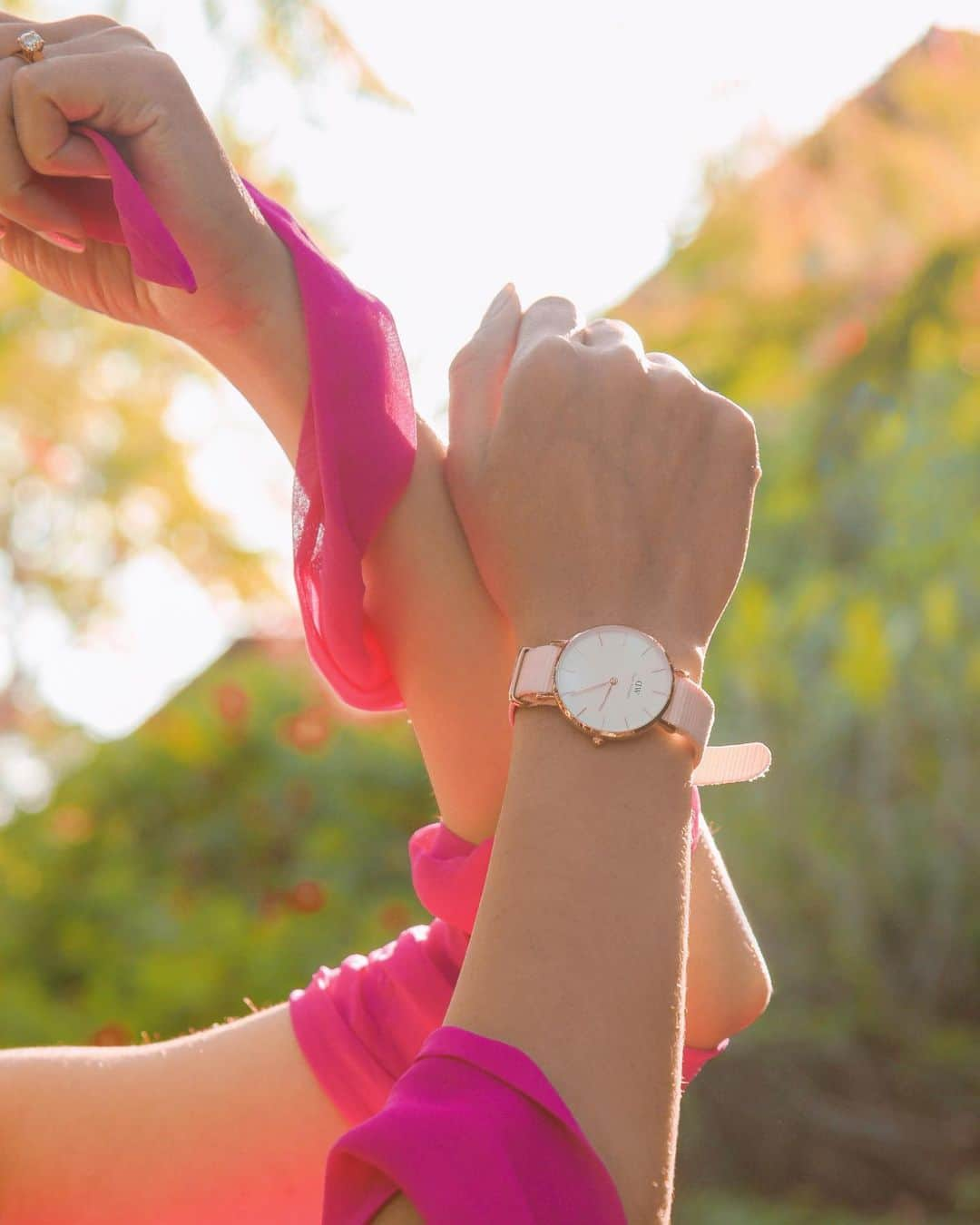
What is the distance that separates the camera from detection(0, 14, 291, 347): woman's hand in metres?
0.94

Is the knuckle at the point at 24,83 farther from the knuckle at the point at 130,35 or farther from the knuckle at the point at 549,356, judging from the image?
the knuckle at the point at 549,356

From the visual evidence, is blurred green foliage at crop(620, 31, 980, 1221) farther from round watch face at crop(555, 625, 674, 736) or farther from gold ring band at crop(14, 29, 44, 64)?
gold ring band at crop(14, 29, 44, 64)

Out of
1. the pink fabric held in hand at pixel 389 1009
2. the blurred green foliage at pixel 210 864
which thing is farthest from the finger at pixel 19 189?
the blurred green foliage at pixel 210 864

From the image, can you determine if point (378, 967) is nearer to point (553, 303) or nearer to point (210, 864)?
point (553, 303)

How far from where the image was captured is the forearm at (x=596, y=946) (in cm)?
82

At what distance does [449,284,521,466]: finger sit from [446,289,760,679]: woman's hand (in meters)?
0.01

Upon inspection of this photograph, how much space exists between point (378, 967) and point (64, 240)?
2.12 feet

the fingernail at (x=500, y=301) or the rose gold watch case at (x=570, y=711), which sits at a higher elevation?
the fingernail at (x=500, y=301)

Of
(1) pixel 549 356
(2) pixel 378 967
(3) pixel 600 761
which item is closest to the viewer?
(3) pixel 600 761

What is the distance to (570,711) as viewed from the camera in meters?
0.90

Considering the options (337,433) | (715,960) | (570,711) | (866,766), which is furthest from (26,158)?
(866,766)

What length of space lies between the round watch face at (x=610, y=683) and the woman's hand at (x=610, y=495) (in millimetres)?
25

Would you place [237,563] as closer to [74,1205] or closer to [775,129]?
[775,129]

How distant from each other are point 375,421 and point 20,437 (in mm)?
8253
